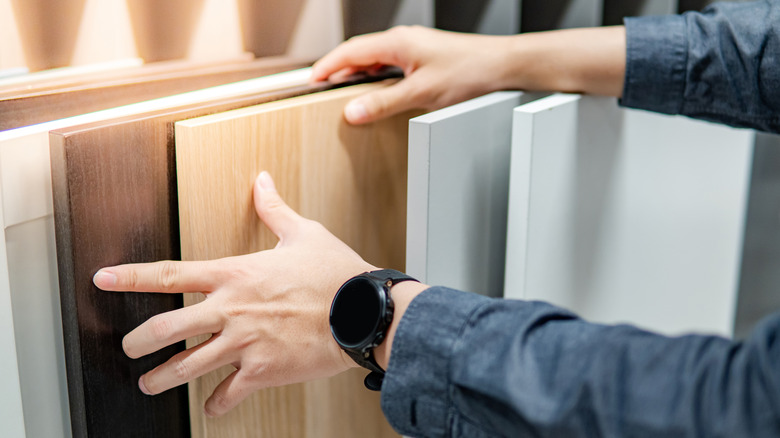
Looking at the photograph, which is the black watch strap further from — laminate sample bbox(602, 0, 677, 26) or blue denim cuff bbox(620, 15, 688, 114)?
laminate sample bbox(602, 0, 677, 26)

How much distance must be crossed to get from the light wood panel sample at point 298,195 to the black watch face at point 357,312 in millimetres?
135

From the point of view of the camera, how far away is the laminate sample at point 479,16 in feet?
3.18

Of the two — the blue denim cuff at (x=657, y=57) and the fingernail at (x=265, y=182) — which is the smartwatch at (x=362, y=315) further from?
the blue denim cuff at (x=657, y=57)

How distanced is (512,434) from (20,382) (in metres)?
0.41

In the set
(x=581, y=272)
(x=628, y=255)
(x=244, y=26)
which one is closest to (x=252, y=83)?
(x=244, y=26)

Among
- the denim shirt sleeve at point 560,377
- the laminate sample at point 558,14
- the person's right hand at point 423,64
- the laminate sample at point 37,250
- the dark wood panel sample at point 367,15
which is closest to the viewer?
the denim shirt sleeve at point 560,377

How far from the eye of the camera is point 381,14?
915mm

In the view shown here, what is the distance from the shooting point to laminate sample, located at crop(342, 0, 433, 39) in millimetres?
890

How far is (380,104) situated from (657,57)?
1.12ft

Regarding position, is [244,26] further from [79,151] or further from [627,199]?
[627,199]

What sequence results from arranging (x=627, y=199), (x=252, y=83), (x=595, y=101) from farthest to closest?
(x=627, y=199), (x=595, y=101), (x=252, y=83)

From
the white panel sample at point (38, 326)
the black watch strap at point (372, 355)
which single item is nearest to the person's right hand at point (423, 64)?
the black watch strap at point (372, 355)

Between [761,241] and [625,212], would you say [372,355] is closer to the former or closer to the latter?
[625,212]

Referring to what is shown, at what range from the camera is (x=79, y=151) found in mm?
531
